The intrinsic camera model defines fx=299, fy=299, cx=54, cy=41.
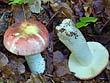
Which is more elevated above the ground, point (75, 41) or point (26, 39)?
point (26, 39)

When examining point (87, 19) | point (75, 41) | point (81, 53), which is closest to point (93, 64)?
point (81, 53)

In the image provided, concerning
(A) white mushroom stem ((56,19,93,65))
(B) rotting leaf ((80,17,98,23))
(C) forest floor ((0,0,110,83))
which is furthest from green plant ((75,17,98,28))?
(A) white mushroom stem ((56,19,93,65))

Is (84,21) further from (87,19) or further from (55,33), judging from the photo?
(55,33)

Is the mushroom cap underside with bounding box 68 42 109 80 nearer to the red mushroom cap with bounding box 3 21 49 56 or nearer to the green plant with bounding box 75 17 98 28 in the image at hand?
the green plant with bounding box 75 17 98 28

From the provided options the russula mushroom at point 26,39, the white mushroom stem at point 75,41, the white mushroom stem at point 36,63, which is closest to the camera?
the russula mushroom at point 26,39

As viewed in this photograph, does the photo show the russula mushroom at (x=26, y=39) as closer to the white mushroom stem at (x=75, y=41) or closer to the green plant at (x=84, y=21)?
the white mushroom stem at (x=75, y=41)

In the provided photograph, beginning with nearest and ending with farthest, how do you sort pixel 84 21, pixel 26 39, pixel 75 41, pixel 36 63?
pixel 26 39 < pixel 75 41 < pixel 36 63 < pixel 84 21

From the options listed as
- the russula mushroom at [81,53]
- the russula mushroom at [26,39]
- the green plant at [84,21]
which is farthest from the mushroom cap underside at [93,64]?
the russula mushroom at [26,39]
